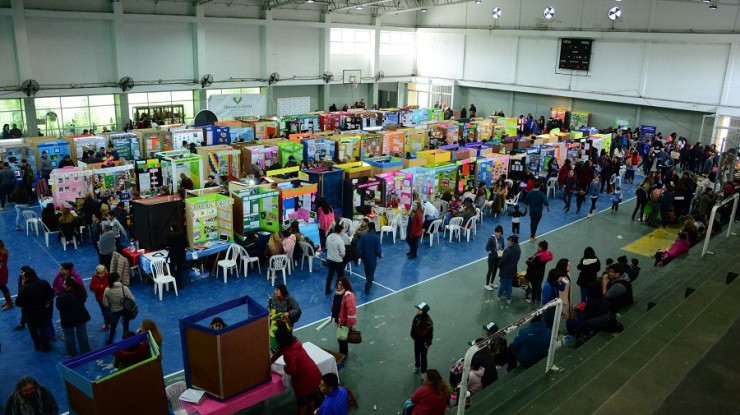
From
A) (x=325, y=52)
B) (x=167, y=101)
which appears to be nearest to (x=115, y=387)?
(x=167, y=101)

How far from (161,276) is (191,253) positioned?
882 millimetres

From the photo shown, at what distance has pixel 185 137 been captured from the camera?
69.5 feet

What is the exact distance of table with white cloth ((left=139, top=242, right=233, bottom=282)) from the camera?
12078 millimetres

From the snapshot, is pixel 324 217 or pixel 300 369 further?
pixel 324 217

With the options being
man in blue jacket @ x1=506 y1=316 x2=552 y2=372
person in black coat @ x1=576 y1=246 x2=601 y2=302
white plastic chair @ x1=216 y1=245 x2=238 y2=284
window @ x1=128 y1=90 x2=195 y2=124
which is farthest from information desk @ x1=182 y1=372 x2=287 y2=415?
window @ x1=128 y1=90 x2=195 y2=124

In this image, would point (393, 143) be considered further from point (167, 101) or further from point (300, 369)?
point (300, 369)

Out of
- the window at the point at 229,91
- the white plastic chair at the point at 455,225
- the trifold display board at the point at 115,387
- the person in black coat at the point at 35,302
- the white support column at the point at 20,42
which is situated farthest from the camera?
the window at the point at 229,91

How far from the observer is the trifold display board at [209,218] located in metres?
12.8

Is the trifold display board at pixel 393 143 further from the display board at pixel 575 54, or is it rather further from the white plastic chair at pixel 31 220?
the display board at pixel 575 54

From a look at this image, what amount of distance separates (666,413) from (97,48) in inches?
1108

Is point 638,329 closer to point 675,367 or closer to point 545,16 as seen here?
point 675,367

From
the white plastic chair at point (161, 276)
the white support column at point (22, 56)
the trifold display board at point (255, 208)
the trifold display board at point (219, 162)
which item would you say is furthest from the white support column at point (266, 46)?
the white plastic chair at point (161, 276)

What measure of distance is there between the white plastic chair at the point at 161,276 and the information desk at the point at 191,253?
0.12 meters

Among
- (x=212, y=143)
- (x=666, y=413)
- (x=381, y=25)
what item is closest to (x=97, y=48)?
(x=212, y=143)
